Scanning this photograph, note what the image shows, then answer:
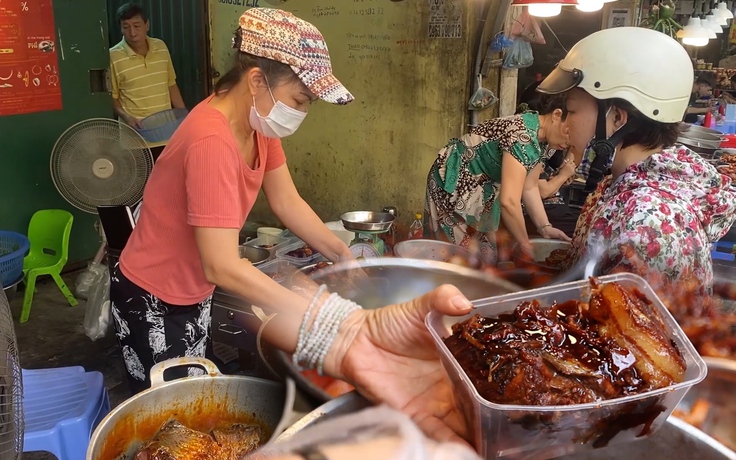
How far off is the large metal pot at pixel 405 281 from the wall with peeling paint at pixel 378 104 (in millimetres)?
3767

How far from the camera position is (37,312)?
17.8 ft

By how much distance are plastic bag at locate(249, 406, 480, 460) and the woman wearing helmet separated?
1.41m

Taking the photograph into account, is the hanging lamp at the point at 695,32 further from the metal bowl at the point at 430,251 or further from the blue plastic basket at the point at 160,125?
the metal bowl at the point at 430,251

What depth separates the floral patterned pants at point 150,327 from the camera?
2467 mm

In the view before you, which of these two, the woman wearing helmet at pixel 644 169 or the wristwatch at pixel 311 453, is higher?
the woman wearing helmet at pixel 644 169

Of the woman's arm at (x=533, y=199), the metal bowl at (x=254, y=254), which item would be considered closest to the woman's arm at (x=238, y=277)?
the metal bowl at (x=254, y=254)

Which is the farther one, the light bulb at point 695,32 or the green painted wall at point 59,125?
the light bulb at point 695,32

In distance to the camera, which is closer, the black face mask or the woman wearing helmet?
the woman wearing helmet

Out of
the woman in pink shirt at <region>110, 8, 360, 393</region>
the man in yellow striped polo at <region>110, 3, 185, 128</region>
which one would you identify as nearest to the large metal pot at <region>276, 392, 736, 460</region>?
the woman in pink shirt at <region>110, 8, 360, 393</region>

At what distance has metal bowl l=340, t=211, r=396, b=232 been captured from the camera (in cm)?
389

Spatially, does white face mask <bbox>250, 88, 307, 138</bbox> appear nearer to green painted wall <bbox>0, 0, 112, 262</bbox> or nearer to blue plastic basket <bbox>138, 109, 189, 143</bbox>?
blue plastic basket <bbox>138, 109, 189, 143</bbox>

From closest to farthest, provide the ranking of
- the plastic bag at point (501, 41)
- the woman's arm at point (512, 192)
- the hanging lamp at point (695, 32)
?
the woman's arm at point (512, 192) → the plastic bag at point (501, 41) → the hanging lamp at point (695, 32)

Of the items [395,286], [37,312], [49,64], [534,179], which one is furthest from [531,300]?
[49,64]

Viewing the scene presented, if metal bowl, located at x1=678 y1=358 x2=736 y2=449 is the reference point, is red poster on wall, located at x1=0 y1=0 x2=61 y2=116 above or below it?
above
